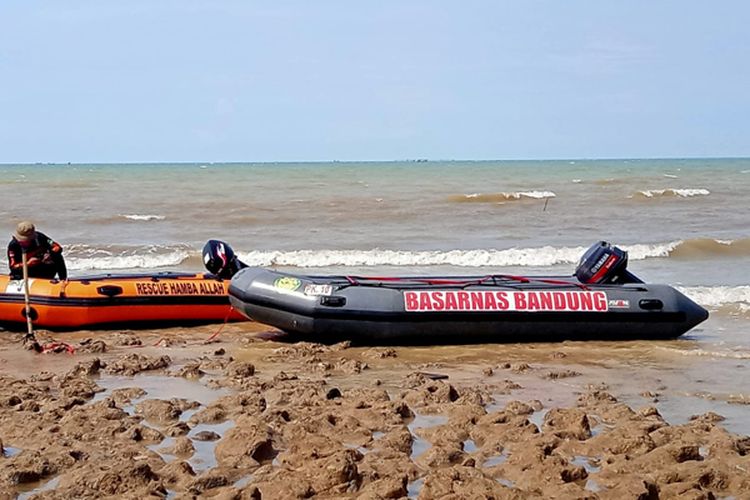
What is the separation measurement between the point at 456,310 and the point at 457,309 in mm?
12

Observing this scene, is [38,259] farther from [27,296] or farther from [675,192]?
[675,192]

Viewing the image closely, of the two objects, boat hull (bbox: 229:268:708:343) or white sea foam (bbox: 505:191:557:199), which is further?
white sea foam (bbox: 505:191:557:199)

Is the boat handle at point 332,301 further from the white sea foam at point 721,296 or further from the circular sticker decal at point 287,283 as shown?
the white sea foam at point 721,296

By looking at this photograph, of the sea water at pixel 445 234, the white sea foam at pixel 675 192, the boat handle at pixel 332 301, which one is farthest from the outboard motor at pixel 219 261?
the white sea foam at pixel 675 192

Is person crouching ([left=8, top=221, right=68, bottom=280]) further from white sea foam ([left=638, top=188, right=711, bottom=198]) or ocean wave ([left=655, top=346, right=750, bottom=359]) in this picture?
white sea foam ([left=638, top=188, right=711, bottom=198])

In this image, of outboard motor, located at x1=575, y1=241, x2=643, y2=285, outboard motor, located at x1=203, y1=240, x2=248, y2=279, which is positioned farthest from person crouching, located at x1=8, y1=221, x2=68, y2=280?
outboard motor, located at x1=575, y1=241, x2=643, y2=285

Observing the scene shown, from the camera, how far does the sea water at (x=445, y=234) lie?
34.8ft

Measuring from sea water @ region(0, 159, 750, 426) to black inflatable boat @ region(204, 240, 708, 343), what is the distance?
30cm

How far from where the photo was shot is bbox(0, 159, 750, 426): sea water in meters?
10.6

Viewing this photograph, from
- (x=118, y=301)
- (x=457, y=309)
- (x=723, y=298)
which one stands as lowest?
Result: (x=723, y=298)

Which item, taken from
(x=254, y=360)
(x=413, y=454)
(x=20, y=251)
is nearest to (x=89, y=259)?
(x=20, y=251)

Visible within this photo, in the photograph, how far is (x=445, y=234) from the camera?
19172 millimetres

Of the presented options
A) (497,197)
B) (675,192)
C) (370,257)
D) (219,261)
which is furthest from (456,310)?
(675,192)

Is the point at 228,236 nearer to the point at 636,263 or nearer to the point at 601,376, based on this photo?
the point at 636,263
